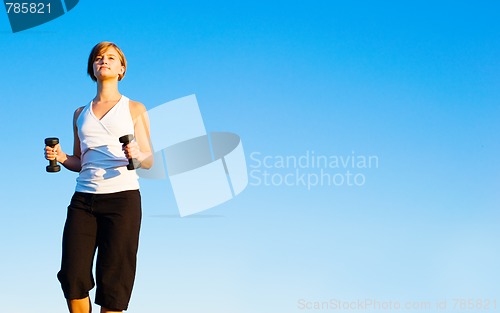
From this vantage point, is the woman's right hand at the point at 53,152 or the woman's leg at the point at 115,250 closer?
the woman's leg at the point at 115,250

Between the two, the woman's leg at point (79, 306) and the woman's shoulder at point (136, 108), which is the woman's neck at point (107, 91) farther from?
the woman's leg at point (79, 306)

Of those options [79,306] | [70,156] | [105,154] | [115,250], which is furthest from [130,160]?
[79,306]

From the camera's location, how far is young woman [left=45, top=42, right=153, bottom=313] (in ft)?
14.8

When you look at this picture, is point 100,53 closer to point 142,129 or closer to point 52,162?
point 142,129

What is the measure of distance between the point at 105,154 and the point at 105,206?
0.36 metres

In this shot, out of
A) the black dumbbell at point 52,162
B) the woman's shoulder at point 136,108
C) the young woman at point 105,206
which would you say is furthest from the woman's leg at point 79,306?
the woman's shoulder at point 136,108

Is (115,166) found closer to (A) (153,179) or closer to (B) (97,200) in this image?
(B) (97,200)

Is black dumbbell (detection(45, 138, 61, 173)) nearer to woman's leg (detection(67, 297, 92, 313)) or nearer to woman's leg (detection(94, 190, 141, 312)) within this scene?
woman's leg (detection(94, 190, 141, 312))

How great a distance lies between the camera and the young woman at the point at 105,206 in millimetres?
4512

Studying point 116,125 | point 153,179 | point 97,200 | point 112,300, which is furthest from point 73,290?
point 153,179

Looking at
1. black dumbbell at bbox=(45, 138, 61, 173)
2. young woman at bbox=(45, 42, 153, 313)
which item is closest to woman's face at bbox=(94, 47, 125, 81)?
young woman at bbox=(45, 42, 153, 313)

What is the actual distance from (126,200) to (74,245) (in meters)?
0.44

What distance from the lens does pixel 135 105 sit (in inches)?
192

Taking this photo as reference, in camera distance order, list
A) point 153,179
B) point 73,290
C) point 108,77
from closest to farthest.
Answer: point 73,290
point 108,77
point 153,179
